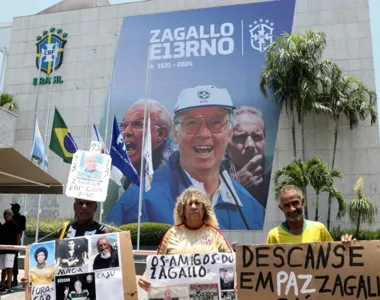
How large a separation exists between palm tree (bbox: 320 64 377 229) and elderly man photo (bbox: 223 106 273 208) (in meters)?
3.10

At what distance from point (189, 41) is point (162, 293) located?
796 inches

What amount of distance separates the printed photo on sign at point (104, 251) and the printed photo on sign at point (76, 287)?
12cm

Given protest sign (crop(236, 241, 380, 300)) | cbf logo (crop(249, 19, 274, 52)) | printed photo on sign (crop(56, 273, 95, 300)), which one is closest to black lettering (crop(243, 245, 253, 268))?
protest sign (crop(236, 241, 380, 300))

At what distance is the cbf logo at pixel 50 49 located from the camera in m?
24.8

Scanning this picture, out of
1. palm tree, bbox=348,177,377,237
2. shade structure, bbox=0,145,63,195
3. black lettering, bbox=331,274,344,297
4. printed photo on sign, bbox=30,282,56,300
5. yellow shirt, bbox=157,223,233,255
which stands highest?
shade structure, bbox=0,145,63,195

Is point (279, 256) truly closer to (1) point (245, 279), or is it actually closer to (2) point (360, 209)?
(1) point (245, 279)

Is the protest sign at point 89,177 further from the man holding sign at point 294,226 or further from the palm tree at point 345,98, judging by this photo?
the palm tree at point 345,98

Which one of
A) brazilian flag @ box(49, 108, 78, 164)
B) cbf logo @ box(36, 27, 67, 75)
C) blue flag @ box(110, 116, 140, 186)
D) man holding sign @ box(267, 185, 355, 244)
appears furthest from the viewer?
cbf logo @ box(36, 27, 67, 75)

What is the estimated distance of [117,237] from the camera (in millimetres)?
3516

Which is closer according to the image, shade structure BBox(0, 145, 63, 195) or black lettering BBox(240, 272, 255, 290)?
black lettering BBox(240, 272, 255, 290)

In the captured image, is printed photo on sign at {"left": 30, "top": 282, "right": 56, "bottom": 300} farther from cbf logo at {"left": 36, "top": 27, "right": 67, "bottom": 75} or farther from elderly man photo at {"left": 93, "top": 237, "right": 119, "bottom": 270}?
cbf logo at {"left": 36, "top": 27, "right": 67, "bottom": 75}

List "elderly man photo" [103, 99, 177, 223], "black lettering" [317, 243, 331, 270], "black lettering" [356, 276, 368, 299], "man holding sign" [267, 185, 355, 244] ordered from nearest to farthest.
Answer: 1. "black lettering" [356, 276, 368, 299]
2. "black lettering" [317, 243, 331, 270]
3. "man holding sign" [267, 185, 355, 244]
4. "elderly man photo" [103, 99, 177, 223]

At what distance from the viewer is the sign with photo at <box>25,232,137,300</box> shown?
3439 millimetres

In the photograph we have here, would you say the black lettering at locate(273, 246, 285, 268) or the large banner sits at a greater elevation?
the large banner
